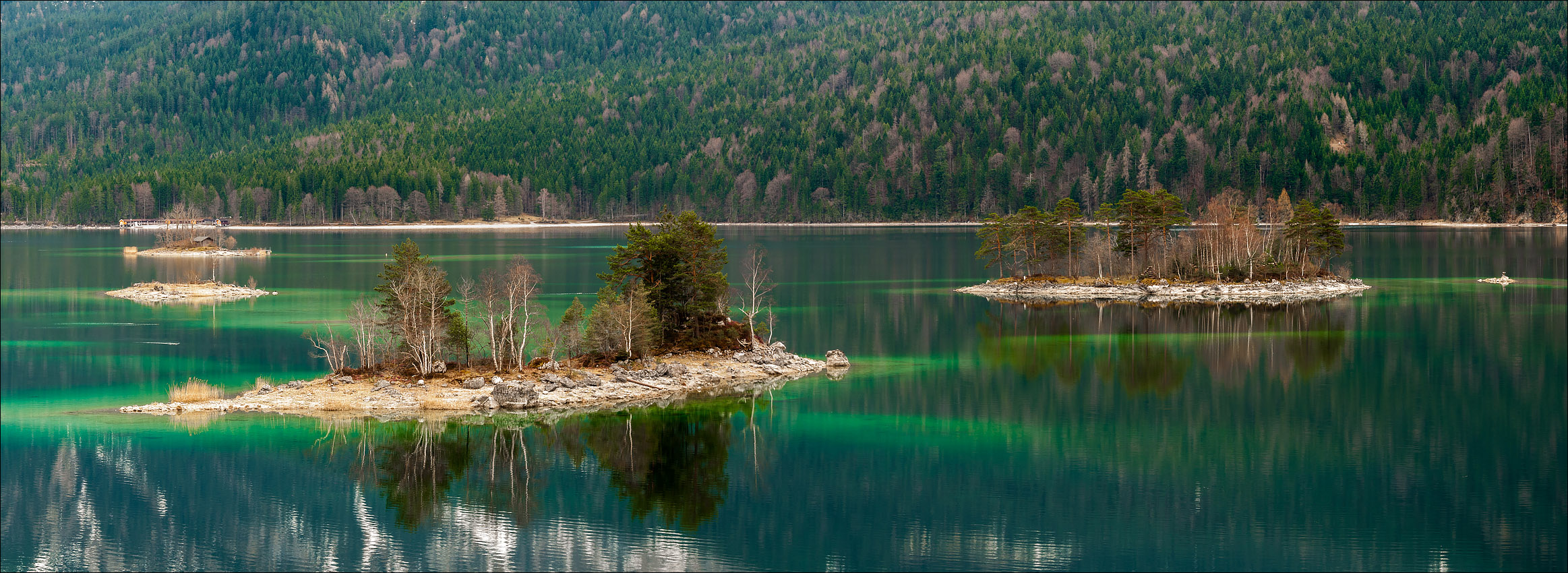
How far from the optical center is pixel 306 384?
49250 millimetres

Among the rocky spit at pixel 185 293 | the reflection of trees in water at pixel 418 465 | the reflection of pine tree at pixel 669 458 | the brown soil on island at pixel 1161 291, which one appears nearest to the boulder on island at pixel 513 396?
the reflection of pine tree at pixel 669 458

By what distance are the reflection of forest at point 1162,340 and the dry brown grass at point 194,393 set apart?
34004mm

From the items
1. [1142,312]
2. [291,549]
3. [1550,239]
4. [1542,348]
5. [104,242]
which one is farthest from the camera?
[104,242]

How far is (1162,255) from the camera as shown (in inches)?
4003

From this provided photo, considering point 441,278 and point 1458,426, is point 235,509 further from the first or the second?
point 1458,426

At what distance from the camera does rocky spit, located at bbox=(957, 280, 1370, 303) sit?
304 feet

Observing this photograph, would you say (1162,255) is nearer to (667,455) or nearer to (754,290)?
(754,290)

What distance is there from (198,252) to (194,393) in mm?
115126

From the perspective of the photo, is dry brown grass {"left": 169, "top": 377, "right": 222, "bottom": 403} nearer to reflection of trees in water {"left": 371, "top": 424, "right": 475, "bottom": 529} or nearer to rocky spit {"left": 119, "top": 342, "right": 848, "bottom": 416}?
rocky spit {"left": 119, "top": 342, "right": 848, "bottom": 416}

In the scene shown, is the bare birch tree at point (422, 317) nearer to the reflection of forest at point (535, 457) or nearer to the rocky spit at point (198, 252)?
the reflection of forest at point (535, 457)

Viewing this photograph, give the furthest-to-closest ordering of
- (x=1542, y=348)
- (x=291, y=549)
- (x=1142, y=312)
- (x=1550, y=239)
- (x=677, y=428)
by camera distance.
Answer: (x=1550, y=239)
(x=1142, y=312)
(x=1542, y=348)
(x=677, y=428)
(x=291, y=549)

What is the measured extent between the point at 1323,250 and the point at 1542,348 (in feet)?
138

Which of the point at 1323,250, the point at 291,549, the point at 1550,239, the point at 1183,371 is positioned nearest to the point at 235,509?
the point at 291,549

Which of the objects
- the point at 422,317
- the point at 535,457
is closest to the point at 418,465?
the point at 535,457
